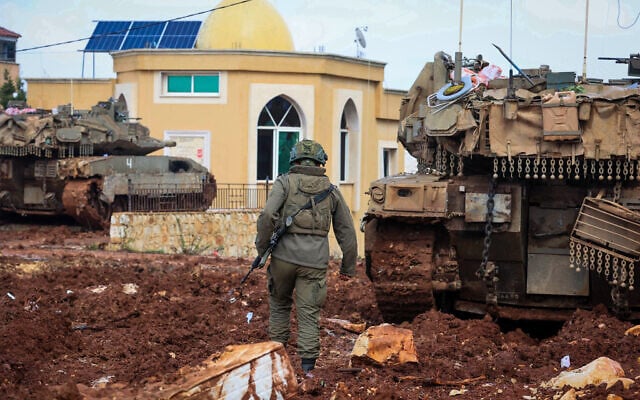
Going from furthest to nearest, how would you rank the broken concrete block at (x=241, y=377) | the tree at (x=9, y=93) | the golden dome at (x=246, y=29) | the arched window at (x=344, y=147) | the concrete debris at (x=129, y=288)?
the tree at (x=9, y=93) < the arched window at (x=344, y=147) < the golden dome at (x=246, y=29) < the concrete debris at (x=129, y=288) < the broken concrete block at (x=241, y=377)

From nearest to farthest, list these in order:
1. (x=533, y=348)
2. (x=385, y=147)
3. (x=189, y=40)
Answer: (x=533, y=348) < (x=189, y=40) < (x=385, y=147)

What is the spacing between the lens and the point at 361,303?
13.3 metres

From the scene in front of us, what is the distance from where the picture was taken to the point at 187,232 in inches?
894

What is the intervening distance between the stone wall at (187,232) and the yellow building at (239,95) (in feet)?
29.1

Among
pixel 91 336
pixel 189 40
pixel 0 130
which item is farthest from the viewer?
pixel 189 40

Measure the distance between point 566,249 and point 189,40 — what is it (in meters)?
25.8

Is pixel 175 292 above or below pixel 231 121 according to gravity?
below

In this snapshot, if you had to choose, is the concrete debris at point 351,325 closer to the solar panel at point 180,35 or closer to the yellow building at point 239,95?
the yellow building at point 239,95

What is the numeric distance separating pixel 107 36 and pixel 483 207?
28.7 meters

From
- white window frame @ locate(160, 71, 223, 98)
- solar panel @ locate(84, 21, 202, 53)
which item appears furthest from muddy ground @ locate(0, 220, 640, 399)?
solar panel @ locate(84, 21, 202, 53)

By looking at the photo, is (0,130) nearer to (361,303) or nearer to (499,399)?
(361,303)

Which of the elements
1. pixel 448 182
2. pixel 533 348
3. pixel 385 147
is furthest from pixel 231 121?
pixel 533 348

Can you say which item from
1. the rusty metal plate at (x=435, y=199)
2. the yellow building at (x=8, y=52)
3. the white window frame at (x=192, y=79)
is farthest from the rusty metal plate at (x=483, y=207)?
the yellow building at (x=8, y=52)

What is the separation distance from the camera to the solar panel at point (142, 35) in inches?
1438
